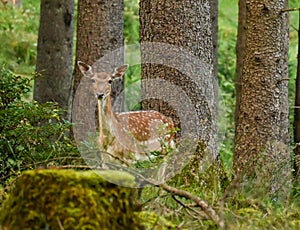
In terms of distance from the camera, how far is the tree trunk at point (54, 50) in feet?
41.8

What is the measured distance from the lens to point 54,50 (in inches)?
505

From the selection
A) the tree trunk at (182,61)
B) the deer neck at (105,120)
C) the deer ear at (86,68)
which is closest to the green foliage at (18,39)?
the deer ear at (86,68)

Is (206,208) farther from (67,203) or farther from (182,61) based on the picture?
(182,61)

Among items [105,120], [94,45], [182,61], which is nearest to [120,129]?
[105,120]

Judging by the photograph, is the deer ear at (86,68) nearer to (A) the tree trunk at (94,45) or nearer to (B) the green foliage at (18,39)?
(A) the tree trunk at (94,45)

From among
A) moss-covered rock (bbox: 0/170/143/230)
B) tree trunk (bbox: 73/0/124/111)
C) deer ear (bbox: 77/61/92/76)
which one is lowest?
moss-covered rock (bbox: 0/170/143/230)

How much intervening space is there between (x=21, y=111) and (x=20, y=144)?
0.31m

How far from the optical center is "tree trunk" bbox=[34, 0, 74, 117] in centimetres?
1273

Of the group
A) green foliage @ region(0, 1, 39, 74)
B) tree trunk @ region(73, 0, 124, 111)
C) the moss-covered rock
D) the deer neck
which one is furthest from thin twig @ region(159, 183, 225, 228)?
green foliage @ region(0, 1, 39, 74)

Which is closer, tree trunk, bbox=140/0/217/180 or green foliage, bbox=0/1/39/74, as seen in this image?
tree trunk, bbox=140/0/217/180

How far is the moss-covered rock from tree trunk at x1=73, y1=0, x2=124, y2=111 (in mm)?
6739

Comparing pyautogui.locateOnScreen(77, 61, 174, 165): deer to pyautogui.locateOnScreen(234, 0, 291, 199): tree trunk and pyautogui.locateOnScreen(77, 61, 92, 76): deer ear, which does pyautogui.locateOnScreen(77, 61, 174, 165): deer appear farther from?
pyautogui.locateOnScreen(234, 0, 291, 199): tree trunk

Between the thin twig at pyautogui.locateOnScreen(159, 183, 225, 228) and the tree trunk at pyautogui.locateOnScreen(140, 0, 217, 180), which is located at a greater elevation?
the tree trunk at pyautogui.locateOnScreen(140, 0, 217, 180)

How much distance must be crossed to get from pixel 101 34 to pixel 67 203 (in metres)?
6.96
